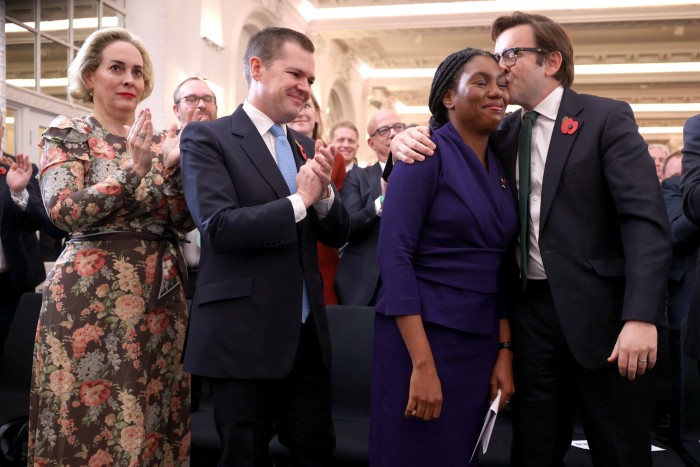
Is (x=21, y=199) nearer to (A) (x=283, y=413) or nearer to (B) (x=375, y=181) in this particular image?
(B) (x=375, y=181)

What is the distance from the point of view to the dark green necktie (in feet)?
5.51

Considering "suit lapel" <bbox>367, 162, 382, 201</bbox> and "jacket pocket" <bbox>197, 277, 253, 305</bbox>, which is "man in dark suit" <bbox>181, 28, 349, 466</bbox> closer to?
"jacket pocket" <bbox>197, 277, 253, 305</bbox>

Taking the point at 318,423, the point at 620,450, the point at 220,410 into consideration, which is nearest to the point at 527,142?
the point at 620,450

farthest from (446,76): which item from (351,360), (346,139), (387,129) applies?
(346,139)

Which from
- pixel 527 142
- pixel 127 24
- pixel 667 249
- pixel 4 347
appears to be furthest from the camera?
pixel 127 24

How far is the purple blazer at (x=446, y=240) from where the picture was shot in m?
1.60

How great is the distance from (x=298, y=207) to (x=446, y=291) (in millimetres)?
431

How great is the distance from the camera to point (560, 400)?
1673mm

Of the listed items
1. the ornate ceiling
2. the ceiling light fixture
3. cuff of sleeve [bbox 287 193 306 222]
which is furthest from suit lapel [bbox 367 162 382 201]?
the ornate ceiling

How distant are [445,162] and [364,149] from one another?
12.8m

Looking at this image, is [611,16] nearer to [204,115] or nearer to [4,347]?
[204,115]

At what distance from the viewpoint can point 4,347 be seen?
3.00m

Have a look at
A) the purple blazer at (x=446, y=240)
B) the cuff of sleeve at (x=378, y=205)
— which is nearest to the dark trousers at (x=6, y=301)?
the cuff of sleeve at (x=378, y=205)

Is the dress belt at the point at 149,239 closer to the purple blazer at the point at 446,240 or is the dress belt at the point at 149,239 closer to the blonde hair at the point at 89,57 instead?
the blonde hair at the point at 89,57
